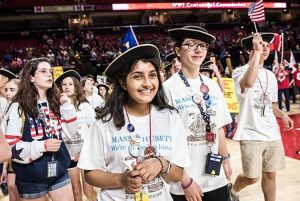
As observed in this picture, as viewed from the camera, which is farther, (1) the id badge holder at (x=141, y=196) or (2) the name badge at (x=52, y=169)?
(2) the name badge at (x=52, y=169)

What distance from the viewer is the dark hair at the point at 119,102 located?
1.83 meters

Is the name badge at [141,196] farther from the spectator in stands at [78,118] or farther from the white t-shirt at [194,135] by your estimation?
→ the spectator in stands at [78,118]

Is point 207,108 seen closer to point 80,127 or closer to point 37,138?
point 37,138

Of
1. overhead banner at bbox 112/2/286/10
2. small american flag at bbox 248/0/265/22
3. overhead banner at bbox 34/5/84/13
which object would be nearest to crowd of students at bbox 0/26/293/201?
small american flag at bbox 248/0/265/22

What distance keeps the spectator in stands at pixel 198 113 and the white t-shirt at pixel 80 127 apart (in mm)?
1493

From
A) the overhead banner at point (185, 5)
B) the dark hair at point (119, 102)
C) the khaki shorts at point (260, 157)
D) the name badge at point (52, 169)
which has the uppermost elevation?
the overhead banner at point (185, 5)

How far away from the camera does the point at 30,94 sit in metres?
2.89

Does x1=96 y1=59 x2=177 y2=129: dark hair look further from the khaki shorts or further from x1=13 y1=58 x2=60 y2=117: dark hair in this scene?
the khaki shorts

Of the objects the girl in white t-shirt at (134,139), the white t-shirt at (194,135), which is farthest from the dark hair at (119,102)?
the white t-shirt at (194,135)

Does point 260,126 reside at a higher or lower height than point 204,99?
lower

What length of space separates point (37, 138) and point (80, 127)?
1.11m

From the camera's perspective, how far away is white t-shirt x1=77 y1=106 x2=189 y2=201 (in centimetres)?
179

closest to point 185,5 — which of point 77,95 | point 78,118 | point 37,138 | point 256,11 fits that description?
point 256,11

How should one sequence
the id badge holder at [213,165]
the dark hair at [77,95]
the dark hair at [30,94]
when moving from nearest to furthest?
the id badge holder at [213,165], the dark hair at [30,94], the dark hair at [77,95]
